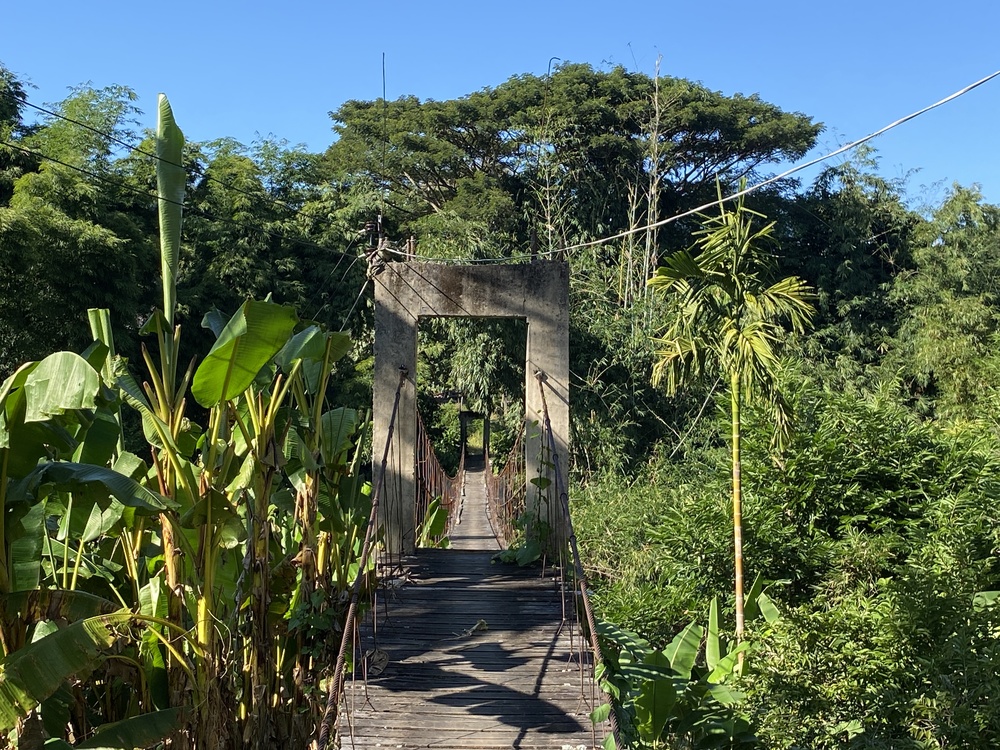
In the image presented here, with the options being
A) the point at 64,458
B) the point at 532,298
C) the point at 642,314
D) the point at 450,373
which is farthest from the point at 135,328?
the point at 64,458

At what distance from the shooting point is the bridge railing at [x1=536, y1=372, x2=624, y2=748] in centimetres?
329

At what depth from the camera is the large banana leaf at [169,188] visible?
3.22 meters

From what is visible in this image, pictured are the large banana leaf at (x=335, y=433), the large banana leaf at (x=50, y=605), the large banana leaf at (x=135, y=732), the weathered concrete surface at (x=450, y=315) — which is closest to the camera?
the large banana leaf at (x=135, y=732)

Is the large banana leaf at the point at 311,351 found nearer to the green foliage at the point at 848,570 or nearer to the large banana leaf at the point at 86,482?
the large banana leaf at the point at 86,482

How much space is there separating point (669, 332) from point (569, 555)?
2.28 m

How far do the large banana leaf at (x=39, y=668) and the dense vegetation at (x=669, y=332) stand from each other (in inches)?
22.6

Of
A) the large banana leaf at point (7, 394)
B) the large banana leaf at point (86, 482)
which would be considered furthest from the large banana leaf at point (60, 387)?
the large banana leaf at point (86, 482)

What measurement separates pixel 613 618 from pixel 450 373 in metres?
7.65

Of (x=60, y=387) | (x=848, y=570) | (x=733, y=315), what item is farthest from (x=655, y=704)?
(x=848, y=570)

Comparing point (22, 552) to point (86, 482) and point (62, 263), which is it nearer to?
point (86, 482)

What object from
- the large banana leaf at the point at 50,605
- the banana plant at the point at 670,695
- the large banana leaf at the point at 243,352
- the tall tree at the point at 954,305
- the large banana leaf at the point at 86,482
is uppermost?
the tall tree at the point at 954,305

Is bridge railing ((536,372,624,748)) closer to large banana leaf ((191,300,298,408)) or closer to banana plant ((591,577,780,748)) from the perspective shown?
banana plant ((591,577,780,748))

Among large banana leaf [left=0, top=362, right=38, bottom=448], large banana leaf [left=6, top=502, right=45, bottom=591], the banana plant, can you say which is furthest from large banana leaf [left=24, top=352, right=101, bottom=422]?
the banana plant

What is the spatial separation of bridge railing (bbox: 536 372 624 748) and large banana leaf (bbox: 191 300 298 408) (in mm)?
1378
